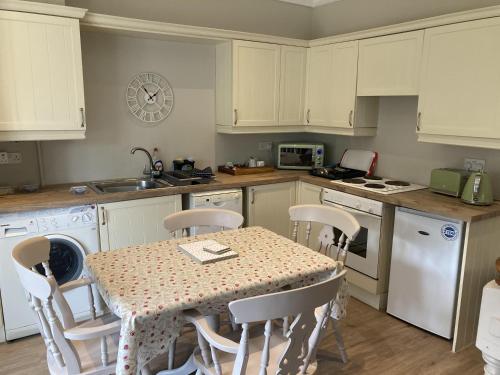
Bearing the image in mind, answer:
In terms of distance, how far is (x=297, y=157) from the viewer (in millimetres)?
4086

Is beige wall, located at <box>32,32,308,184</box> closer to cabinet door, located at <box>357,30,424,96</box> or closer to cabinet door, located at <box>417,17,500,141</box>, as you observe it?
cabinet door, located at <box>357,30,424,96</box>

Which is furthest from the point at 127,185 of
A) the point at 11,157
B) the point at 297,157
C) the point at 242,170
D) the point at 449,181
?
the point at 449,181

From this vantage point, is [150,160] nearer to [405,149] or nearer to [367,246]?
[367,246]

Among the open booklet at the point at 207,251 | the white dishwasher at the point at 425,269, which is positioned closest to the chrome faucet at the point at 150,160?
the open booklet at the point at 207,251

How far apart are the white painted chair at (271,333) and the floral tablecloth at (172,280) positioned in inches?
4.7

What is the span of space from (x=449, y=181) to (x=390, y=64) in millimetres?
1005

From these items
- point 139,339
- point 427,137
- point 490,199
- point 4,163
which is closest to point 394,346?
point 490,199

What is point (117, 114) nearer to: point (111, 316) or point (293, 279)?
point (111, 316)

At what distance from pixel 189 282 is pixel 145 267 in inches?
11.1

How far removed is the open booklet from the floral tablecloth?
0.03m

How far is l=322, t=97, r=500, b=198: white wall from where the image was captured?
124 inches

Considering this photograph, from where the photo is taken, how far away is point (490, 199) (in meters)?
2.68

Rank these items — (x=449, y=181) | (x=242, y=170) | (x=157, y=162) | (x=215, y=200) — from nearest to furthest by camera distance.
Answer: (x=449, y=181) → (x=215, y=200) → (x=157, y=162) → (x=242, y=170)

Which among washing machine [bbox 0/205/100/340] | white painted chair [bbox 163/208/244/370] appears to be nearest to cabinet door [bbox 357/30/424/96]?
white painted chair [bbox 163/208/244/370]
